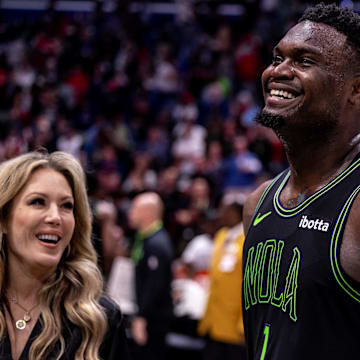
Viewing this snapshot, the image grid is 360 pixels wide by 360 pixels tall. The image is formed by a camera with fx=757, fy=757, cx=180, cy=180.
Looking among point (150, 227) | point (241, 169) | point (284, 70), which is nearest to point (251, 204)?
point (284, 70)

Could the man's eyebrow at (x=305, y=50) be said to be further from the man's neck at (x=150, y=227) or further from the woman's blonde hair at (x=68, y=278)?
the man's neck at (x=150, y=227)

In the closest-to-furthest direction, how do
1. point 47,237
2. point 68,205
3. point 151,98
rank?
point 47,237 < point 68,205 < point 151,98

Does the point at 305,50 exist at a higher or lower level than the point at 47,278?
higher

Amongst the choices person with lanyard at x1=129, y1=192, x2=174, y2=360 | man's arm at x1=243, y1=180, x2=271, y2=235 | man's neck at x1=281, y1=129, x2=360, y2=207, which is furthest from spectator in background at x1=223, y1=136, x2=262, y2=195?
man's neck at x1=281, y1=129, x2=360, y2=207

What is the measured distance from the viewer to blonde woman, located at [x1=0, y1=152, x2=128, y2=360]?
260cm

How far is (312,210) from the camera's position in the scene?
227 cm

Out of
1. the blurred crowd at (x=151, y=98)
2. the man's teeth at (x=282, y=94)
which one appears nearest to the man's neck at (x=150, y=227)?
the blurred crowd at (x=151, y=98)

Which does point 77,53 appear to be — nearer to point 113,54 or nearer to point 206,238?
point 113,54

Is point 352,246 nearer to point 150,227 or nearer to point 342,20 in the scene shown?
point 342,20

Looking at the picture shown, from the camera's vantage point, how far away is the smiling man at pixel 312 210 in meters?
2.11

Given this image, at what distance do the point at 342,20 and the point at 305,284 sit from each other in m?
0.81

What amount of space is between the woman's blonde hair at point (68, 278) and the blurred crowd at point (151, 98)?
5254 millimetres

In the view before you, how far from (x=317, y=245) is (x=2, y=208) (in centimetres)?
117

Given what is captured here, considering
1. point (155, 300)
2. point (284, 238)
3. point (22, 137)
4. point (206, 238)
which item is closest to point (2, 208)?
point (284, 238)
